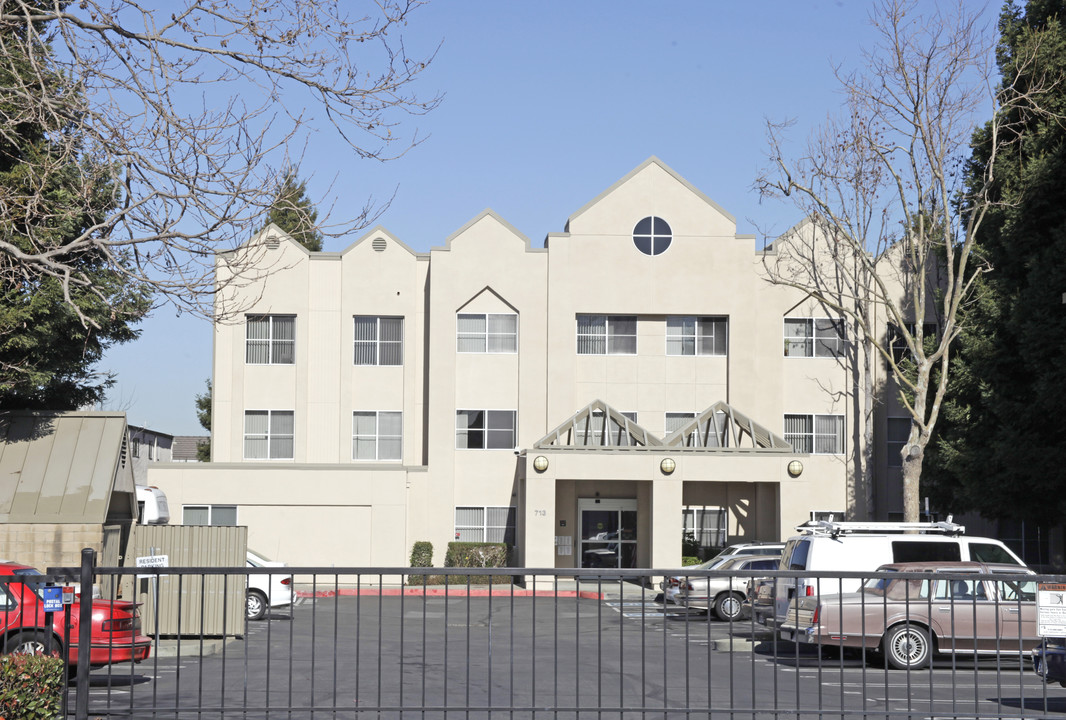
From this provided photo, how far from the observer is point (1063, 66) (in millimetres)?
30422

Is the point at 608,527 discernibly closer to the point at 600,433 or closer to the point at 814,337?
the point at 600,433

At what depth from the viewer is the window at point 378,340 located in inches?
1548

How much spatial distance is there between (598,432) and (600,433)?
8 cm

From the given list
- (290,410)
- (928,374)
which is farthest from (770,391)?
(290,410)

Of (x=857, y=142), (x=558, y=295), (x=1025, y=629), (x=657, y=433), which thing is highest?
(x=857, y=142)

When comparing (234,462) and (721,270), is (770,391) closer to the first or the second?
(721,270)

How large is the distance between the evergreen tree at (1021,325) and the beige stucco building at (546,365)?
6406 millimetres

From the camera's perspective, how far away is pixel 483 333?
3894 centimetres

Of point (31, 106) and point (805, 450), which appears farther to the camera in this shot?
point (805, 450)

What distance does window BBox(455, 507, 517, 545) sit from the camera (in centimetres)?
3878

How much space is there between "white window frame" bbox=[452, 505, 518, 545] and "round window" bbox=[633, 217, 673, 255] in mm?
9833

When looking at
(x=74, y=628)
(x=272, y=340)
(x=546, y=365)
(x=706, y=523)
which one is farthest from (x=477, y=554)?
(x=74, y=628)

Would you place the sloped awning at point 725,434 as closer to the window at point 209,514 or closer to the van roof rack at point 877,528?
the van roof rack at point 877,528

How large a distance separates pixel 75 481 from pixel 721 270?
869 inches
